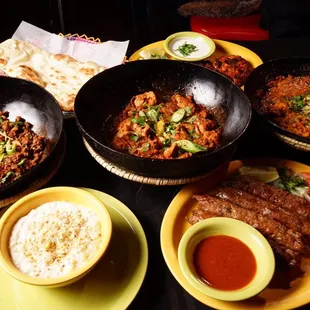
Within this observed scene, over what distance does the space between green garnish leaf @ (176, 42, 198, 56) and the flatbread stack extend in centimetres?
78

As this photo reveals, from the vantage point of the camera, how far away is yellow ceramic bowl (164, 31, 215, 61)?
3.50 metres

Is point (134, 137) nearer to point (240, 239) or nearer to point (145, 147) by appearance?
point (145, 147)

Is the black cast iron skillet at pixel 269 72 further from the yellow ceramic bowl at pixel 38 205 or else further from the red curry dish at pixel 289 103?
the yellow ceramic bowl at pixel 38 205

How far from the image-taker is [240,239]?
194 cm

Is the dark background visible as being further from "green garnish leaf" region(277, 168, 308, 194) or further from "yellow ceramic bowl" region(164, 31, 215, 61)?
"green garnish leaf" region(277, 168, 308, 194)

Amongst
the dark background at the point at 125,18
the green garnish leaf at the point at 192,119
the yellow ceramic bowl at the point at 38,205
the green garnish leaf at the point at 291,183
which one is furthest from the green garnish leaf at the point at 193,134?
the dark background at the point at 125,18

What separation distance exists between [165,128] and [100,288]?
3.69ft

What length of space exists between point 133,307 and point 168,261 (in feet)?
0.91

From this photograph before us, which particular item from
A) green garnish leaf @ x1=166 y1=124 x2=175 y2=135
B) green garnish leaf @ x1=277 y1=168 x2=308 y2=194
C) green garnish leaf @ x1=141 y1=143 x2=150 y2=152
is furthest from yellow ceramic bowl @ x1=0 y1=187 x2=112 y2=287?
green garnish leaf @ x1=277 y1=168 x2=308 y2=194

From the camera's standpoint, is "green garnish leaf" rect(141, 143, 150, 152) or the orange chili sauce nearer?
the orange chili sauce

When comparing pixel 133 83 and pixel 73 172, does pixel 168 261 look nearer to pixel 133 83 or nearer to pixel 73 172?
pixel 73 172

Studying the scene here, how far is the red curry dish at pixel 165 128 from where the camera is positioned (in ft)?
7.80

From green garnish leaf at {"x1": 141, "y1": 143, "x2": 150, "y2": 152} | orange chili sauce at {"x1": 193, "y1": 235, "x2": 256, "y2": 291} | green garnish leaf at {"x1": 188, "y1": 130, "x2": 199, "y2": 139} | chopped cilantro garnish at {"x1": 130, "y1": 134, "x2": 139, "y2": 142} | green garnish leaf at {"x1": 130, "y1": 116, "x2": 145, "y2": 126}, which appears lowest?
orange chili sauce at {"x1": 193, "y1": 235, "x2": 256, "y2": 291}

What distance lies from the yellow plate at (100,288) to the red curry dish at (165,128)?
2.03 feet
